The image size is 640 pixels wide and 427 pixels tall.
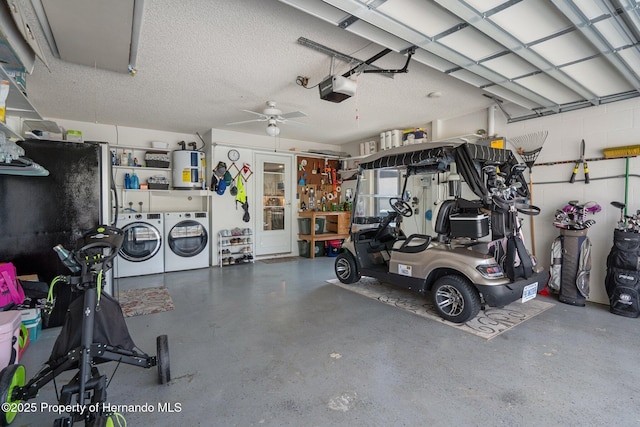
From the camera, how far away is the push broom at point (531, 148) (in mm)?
4277

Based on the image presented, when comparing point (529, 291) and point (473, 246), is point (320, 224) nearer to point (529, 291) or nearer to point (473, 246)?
point (473, 246)

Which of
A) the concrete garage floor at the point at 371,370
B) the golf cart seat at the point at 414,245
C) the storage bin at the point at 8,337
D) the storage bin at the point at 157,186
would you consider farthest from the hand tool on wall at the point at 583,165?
the storage bin at the point at 157,186

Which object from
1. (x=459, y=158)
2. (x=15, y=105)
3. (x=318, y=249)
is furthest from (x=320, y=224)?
(x=15, y=105)

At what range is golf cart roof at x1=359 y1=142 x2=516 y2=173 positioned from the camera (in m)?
3.23

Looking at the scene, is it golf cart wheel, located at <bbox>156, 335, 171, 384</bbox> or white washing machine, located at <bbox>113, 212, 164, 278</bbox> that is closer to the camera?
golf cart wheel, located at <bbox>156, 335, 171, 384</bbox>

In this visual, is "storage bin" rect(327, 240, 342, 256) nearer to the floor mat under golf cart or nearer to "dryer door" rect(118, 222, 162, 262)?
the floor mat under golf cart

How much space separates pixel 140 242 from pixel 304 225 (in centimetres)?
337

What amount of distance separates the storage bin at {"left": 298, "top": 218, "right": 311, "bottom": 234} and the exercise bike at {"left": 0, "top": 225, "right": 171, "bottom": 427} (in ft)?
17.7

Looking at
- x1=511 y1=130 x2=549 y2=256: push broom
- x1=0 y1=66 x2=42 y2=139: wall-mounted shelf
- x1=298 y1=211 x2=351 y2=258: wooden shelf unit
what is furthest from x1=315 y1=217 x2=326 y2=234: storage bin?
x1=0 y1=66 x2=42 y2=139: wall-mounted shelf

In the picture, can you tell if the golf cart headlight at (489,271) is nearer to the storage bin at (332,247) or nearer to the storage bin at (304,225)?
the storage bin at (332,247)

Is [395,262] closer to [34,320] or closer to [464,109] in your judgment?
[464,109]

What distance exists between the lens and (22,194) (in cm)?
299

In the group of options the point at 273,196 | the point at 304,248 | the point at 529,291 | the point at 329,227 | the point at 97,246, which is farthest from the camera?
the point at 329,227

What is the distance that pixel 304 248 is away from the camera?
723 centimetres
